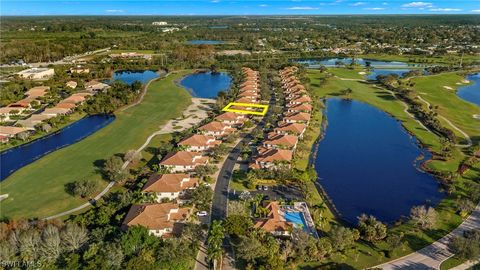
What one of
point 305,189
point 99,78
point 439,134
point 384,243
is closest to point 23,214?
point 305,189

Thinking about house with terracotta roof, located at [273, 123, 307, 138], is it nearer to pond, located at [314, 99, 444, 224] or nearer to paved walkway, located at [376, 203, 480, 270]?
pond, located at [314, 99, 444, 224]

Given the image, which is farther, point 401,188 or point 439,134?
point 439,134

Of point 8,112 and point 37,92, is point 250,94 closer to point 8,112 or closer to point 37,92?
point 8,112

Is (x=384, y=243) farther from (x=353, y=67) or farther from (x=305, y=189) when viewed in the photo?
(x=353, y=67)

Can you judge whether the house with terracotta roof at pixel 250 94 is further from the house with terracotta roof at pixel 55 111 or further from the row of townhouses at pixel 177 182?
the house with terracotta roof at pixel 55 111

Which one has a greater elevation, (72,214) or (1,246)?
(1,246)

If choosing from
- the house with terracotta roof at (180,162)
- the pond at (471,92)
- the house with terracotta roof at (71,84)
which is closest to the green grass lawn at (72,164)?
the house with terracotta roof at (180,162)

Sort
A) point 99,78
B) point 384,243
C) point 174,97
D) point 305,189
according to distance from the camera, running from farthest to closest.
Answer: point 99,78, point 174,97, point 305,189, point 384,243
